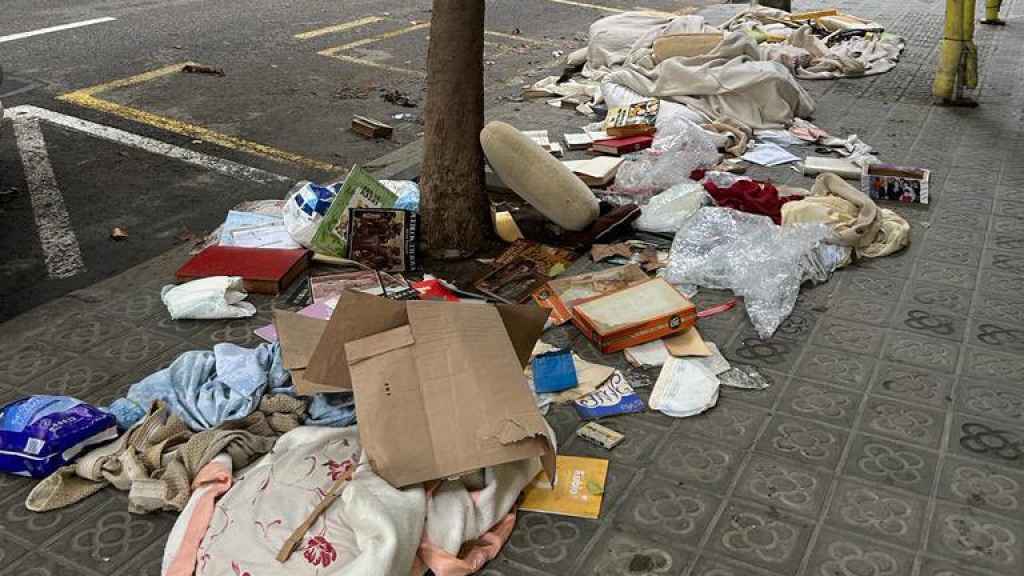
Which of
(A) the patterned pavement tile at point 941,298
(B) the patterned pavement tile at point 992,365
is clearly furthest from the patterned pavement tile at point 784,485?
(A) the patterned pavement tile at point 941,298

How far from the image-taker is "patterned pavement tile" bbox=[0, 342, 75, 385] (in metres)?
3.80

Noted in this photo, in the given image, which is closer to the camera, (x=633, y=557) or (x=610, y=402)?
(x=633, y=557)

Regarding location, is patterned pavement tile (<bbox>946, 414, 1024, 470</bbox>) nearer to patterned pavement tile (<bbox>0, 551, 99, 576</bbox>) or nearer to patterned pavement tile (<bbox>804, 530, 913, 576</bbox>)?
patterned pavement tile (<bbox>804, 530, 913, 576</bbox>)

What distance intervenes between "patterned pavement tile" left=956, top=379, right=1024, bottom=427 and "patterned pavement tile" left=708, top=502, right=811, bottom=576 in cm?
103

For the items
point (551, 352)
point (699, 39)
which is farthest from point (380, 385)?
point (699, 39)

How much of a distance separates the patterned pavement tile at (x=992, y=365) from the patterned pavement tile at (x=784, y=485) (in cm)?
103

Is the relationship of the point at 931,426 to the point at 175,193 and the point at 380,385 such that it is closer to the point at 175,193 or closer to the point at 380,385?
the point at 380,385

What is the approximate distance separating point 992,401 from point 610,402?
4.70 ft

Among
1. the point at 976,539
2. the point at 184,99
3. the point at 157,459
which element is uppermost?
the point at 184,99

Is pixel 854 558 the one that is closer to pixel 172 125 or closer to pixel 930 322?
pixel 930 322

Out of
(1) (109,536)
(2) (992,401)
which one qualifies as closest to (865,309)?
(2) (992,401)

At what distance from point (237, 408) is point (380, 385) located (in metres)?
0.68

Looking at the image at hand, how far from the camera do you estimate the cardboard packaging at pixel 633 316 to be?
3971 mm

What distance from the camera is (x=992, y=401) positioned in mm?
3586
